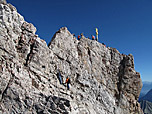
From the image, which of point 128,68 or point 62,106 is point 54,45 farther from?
point 128,68

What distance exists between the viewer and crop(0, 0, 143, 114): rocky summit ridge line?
736 inches

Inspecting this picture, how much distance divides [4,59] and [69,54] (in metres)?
13.3

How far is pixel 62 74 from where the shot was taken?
25250mm

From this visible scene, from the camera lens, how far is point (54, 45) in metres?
26.8

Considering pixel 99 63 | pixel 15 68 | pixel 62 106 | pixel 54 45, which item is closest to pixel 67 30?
pixel 54 45

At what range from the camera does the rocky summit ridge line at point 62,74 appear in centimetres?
1870

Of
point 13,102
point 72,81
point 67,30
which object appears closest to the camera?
point 13,102

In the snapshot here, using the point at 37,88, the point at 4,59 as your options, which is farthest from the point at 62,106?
the point at 4,59

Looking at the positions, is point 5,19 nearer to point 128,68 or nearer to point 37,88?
point 37,88

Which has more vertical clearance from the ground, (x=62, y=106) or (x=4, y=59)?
(x=4, y=59)

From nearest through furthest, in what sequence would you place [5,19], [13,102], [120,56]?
1. [13,102]
2. [5,19]
3. [120,56]

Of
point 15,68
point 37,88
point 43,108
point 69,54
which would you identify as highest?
point 69,54

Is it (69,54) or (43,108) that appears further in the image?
(69,54)

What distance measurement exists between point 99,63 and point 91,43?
612 cm
